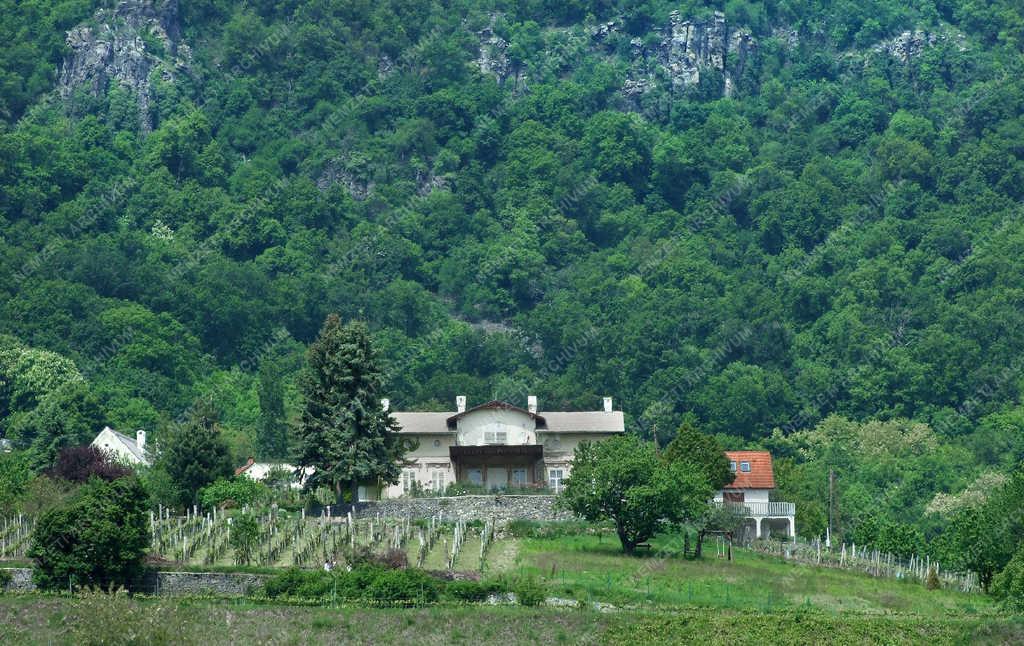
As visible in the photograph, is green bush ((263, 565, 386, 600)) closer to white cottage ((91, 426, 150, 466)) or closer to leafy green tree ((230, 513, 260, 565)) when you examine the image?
leafy green tree ((230, 513, 260, 565))

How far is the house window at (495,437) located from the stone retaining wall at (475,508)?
50.8 ft

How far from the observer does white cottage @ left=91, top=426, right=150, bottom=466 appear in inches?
5364

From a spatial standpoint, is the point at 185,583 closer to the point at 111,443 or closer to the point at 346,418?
the point at 346,418

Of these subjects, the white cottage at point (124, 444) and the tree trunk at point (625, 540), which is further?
the white cottage at point (124, 444)

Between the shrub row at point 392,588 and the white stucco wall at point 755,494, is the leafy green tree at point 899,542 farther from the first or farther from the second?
the shrub row at point 392,588

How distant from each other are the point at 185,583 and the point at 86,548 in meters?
3.95

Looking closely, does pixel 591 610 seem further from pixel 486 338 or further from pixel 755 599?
pixel 486 338

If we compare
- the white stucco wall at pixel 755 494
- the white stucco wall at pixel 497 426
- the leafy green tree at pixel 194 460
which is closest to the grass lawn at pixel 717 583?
the white stucco wall at pixel 755 494

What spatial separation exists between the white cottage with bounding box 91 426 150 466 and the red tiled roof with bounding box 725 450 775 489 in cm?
3652

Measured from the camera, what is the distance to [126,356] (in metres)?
172

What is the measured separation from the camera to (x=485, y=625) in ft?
266

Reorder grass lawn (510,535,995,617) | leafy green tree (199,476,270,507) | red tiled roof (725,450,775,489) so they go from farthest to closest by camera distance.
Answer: red tiled roof (725,450,775,489) < leafy green tree (199,476,270,507) < grass lawn (510,535,995,617)

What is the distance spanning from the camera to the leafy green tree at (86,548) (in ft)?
280

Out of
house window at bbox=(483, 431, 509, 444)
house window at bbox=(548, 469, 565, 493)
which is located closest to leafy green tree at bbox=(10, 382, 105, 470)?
house window at bbox=(483, 431, 509, 444)
